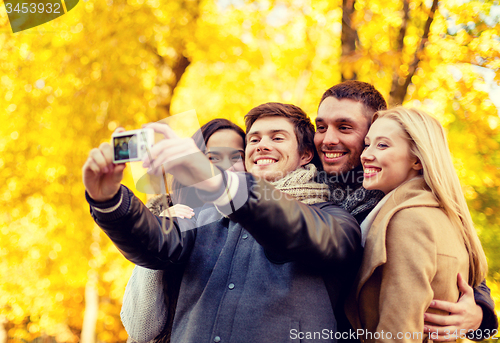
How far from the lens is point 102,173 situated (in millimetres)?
1345

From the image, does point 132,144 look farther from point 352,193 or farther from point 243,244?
point 352,193

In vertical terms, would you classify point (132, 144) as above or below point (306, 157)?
above

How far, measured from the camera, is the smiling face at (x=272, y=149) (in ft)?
6.63

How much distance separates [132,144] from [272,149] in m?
1.03

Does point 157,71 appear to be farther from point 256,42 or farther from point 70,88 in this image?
point 256,42

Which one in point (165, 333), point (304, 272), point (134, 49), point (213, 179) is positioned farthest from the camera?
point (134, 49)

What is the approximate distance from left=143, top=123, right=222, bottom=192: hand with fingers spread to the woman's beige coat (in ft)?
2.70

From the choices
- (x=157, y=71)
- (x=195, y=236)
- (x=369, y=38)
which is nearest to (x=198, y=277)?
(x=195, y=236)

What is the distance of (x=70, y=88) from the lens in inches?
171

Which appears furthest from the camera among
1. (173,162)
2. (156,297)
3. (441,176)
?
(156,297)

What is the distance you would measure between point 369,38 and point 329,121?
1.77 meters

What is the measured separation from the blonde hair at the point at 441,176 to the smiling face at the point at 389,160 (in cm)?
4

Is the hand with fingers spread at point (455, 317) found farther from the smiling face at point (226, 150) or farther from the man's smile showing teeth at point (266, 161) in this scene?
the smiling face at point (226, 150)

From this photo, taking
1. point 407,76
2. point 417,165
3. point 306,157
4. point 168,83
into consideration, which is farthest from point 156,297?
point 168,83
